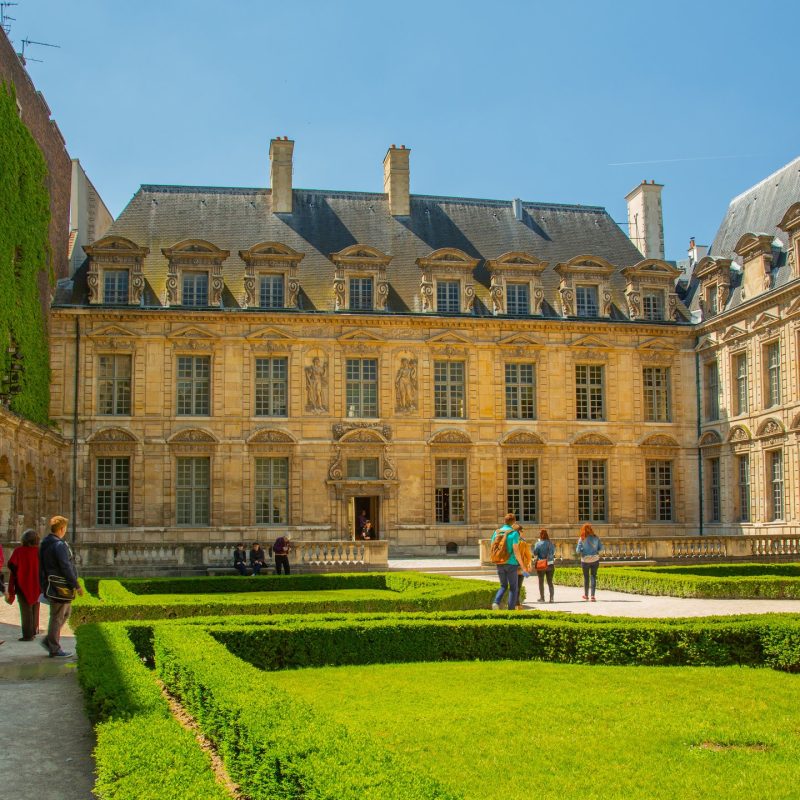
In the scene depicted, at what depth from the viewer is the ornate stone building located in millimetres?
31359

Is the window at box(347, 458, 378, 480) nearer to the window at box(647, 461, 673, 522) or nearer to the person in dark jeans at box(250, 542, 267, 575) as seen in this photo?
the person in dark jeans at box(250, 542, 267, 575)

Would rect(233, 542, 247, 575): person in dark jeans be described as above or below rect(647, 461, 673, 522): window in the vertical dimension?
below

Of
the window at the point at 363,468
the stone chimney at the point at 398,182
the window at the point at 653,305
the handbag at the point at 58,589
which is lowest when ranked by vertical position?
the handbag at the point at 58,589

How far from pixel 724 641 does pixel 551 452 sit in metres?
22.6

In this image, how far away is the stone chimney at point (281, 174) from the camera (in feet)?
115

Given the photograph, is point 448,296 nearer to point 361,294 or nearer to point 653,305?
point 361,294

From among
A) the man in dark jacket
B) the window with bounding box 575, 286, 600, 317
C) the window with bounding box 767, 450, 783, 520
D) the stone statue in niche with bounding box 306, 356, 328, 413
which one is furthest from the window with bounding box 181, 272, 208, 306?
the man in dark jacket

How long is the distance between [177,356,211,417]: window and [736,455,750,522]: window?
16719 millimetres

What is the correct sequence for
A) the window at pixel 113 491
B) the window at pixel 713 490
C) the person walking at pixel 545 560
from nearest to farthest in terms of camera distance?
the person walking at pixel 545 560
the window at pixel 113 491
the window at pixel 713 490

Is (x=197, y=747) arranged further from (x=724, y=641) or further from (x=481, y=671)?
(x=724, y=641)

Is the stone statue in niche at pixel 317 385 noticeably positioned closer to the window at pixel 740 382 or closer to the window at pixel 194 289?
the window at pixel 194 289

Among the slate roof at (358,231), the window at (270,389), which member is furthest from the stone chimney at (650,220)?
the window at (270,389)

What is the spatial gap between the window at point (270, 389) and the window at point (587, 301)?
1013cm

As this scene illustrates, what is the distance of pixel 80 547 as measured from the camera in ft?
76.8
